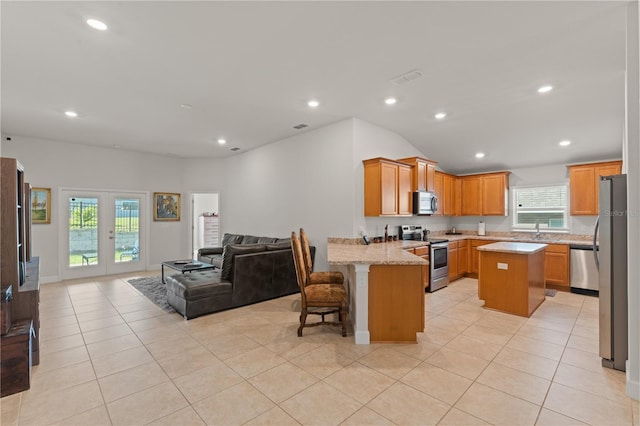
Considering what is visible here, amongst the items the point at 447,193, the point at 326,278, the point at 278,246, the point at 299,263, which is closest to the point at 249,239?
the point at 278,246

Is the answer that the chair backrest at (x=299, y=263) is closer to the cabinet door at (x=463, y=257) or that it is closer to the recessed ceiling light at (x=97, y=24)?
the recessed ceiling light at (x=97, y=24)

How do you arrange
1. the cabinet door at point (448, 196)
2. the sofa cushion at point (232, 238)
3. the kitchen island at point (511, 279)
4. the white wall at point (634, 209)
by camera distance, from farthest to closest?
the sofa cushion at point (232, 238) → the cabinet door at point (448, 196) → the kitchen island at point (511, 279) → the white wall at point (634, 209)

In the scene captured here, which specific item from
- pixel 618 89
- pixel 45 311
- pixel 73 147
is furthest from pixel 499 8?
pixel 73 147

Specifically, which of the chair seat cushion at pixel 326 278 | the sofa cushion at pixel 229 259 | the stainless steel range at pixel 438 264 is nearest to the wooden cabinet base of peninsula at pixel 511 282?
the stainless steel range at pixel 438 264

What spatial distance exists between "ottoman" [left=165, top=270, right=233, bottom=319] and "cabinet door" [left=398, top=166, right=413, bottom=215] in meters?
3.09

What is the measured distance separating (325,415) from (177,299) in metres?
2.93

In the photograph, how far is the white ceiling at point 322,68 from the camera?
93.4 inches

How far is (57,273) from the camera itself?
619 cm

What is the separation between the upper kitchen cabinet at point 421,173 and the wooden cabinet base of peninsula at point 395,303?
2611 mm

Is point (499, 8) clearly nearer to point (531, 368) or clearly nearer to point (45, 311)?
point (531, 368)

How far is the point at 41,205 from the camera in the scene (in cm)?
602

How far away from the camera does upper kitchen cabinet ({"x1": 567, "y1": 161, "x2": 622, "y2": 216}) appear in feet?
16.8

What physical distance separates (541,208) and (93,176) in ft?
32.0

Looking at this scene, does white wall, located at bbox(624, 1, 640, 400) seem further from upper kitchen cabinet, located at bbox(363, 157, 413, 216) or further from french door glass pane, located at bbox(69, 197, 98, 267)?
french door glass pane, located at bbox(69, 197, 98, 267)
